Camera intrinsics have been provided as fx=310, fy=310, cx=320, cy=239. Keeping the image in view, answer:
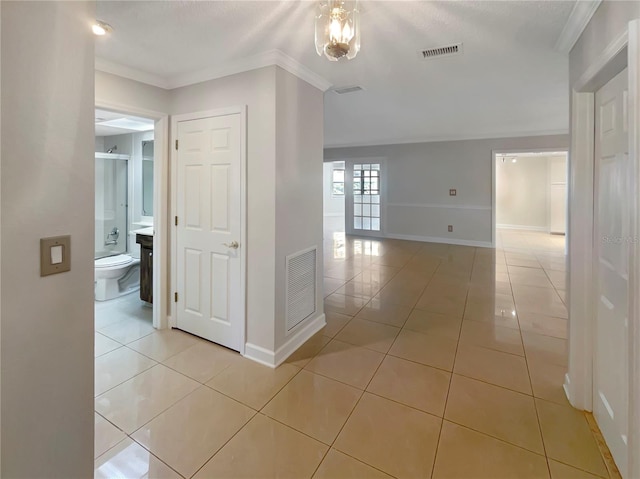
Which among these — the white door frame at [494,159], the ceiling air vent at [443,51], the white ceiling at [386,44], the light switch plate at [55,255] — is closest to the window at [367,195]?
the white door frame at [494,159]

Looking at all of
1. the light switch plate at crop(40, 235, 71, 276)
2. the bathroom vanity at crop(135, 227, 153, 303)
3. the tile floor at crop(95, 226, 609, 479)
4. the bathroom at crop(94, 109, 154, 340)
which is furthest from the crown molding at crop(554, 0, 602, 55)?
the bathroom at crop(94, 109, 154, 340)

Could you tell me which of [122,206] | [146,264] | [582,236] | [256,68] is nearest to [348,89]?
[256,68]

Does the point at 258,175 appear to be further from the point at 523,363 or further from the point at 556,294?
the point at 556,294

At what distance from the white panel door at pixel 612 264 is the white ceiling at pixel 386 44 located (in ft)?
2.37

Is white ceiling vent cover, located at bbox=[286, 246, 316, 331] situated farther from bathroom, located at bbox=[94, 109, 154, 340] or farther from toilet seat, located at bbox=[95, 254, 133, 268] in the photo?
toilet seat, located at bbox=[95, 254, 133, 268]

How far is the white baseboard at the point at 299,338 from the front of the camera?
2.46m

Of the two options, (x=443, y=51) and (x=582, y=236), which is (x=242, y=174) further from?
(x=582, y=236)

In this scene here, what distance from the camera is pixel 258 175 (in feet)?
7.79

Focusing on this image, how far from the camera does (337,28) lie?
132 cm

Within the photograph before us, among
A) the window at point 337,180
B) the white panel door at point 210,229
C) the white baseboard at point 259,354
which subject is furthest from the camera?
the window at point 337,180

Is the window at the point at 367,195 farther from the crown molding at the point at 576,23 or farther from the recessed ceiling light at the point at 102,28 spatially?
the recessed ceiling light at the point at 102,28

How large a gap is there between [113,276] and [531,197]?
10583mm

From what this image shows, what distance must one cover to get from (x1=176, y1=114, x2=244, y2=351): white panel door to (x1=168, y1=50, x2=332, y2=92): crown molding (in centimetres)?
34

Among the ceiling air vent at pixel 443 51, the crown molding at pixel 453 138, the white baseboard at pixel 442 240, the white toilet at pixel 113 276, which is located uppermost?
the crown molding at pixel 453 138
